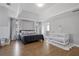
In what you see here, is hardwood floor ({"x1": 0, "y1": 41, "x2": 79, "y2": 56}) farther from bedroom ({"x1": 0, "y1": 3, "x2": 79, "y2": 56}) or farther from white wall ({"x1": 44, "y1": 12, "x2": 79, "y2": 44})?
white wall ({"x1": 44, "y1": 12, "x2": 79, "y2": 44})

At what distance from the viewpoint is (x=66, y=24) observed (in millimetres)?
2652

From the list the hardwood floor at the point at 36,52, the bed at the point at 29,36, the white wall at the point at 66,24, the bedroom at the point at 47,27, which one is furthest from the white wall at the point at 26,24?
the hardwood floor at the point at 36,52

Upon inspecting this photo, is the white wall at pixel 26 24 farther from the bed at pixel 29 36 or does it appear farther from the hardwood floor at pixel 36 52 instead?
the hardwood floor at pixel 36 52

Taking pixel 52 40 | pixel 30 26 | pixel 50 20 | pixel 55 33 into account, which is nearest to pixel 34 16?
pixel 30 26

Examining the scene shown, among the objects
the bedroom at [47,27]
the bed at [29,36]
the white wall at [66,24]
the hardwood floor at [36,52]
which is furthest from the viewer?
the bed at [29,36]

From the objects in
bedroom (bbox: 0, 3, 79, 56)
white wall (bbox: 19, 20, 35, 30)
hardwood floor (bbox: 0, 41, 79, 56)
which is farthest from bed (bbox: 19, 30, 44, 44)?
hardwood floor (bbox: 0, 41, 79, 56)

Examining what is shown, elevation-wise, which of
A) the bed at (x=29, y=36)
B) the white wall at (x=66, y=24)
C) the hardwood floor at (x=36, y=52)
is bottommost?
the hardwood floor at (x=36, y=52)

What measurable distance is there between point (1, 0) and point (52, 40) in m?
2.93

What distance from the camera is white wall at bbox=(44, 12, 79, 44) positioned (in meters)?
2.33

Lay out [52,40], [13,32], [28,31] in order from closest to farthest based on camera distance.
Answer: [52,40]
[28,31]
[13,32]

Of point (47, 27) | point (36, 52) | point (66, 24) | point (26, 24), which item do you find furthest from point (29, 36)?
point (66, 24)

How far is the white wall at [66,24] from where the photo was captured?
233cm

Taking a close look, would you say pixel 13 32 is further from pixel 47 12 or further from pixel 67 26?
pixel 67 26

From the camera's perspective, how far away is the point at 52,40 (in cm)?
326
